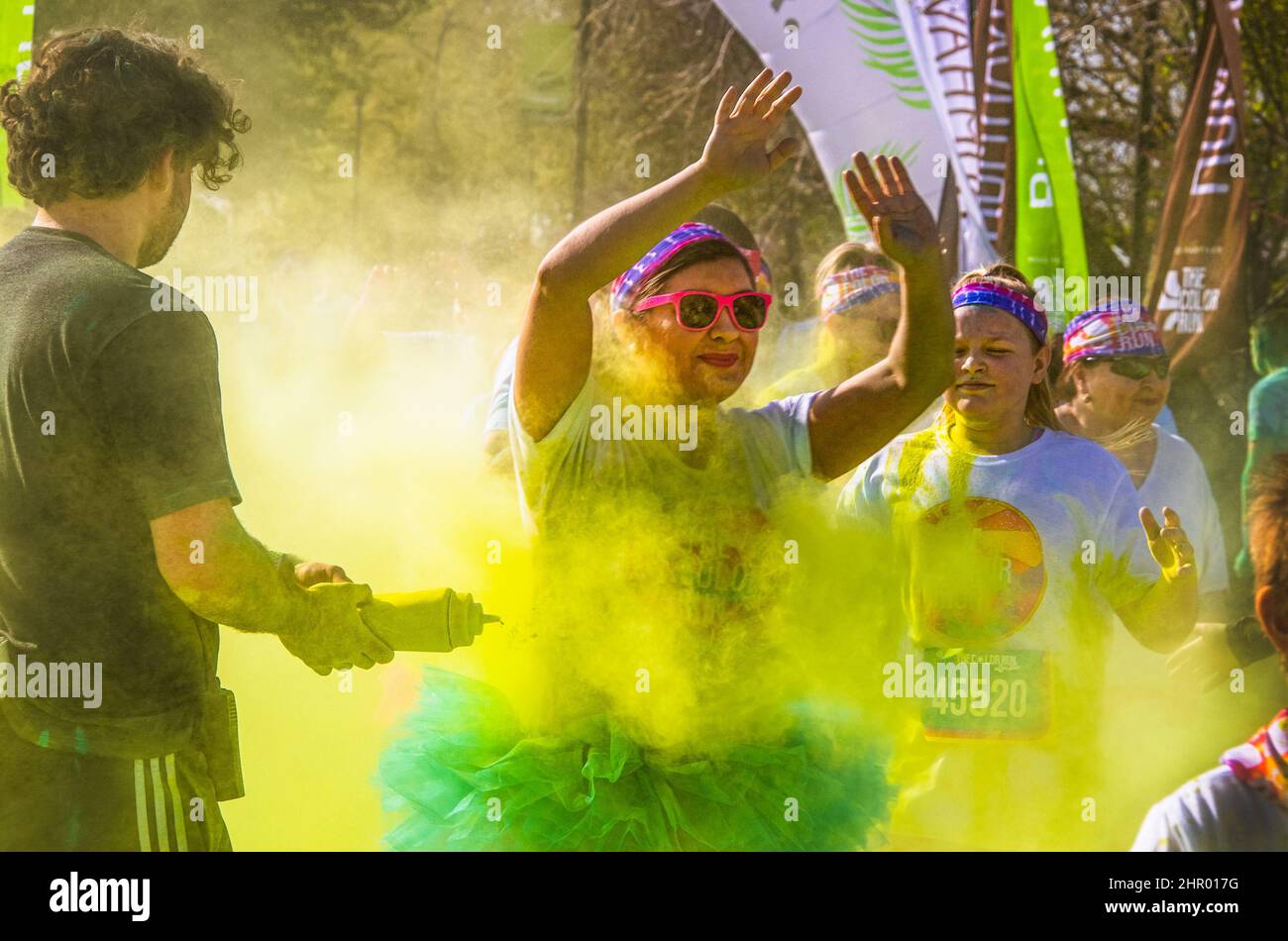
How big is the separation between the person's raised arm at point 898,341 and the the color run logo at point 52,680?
1436 mm

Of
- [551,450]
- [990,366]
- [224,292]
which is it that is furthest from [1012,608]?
[224,292]

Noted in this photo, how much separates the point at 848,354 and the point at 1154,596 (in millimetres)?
1196

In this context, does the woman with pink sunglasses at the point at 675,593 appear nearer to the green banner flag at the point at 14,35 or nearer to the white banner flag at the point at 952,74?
the white banner flag at the point at 952,74

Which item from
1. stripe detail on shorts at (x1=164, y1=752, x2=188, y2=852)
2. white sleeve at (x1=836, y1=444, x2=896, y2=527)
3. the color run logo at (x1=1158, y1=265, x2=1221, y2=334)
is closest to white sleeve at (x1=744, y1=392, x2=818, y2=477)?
white sleeve at (x1=836, y1=444, x2=896, y2=527)

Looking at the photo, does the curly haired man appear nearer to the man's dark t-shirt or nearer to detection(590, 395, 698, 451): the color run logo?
the man's dark t-shirt

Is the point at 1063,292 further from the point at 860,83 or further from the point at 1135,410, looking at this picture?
the point at 860,83

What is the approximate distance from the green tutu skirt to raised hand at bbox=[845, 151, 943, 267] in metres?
0.94

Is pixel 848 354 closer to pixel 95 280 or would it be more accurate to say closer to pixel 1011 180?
pixel 1011 180

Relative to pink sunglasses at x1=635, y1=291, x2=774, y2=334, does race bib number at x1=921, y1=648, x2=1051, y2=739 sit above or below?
below

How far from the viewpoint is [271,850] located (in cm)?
338

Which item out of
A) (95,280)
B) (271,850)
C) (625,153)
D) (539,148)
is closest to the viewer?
(95,280)

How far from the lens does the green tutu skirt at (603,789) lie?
2.55 m

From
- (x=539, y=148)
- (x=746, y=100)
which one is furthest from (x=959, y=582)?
(x=539, y=148)

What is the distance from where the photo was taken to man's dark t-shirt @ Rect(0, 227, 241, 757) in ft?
7.72
